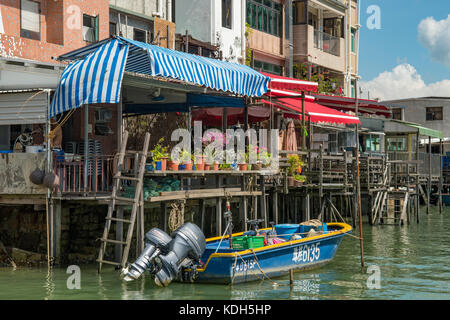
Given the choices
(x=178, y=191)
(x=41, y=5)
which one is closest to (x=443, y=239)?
(x=178, y=191)

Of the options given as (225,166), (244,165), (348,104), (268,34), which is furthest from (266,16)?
(225,166)

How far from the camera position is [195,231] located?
14.9m

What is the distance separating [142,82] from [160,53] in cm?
229

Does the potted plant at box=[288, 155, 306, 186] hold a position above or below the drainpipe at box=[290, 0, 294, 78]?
below

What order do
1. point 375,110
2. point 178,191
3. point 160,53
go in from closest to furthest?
point 160,53
point 178,191
point 375,110

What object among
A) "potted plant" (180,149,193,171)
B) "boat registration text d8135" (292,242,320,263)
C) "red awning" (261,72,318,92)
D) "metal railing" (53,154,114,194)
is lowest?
"boat registration text d8135" (292,242,320,263)

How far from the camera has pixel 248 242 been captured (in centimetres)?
1598

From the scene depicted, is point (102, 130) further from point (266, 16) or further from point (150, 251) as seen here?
point (266, 16)

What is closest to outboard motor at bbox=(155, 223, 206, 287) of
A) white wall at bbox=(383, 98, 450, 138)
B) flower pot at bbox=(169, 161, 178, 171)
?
flower pot at bbox=(169, 161, 178, 171)

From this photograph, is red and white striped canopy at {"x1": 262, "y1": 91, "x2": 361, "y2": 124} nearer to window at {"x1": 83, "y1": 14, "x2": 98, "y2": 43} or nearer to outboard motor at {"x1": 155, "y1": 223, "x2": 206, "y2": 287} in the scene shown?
window at {"x1": 83, "y1": 14, "x2": 98, "y2": 43}

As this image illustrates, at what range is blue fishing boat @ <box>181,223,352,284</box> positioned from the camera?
1498 cm

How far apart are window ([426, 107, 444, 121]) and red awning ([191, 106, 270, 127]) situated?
33565mm
